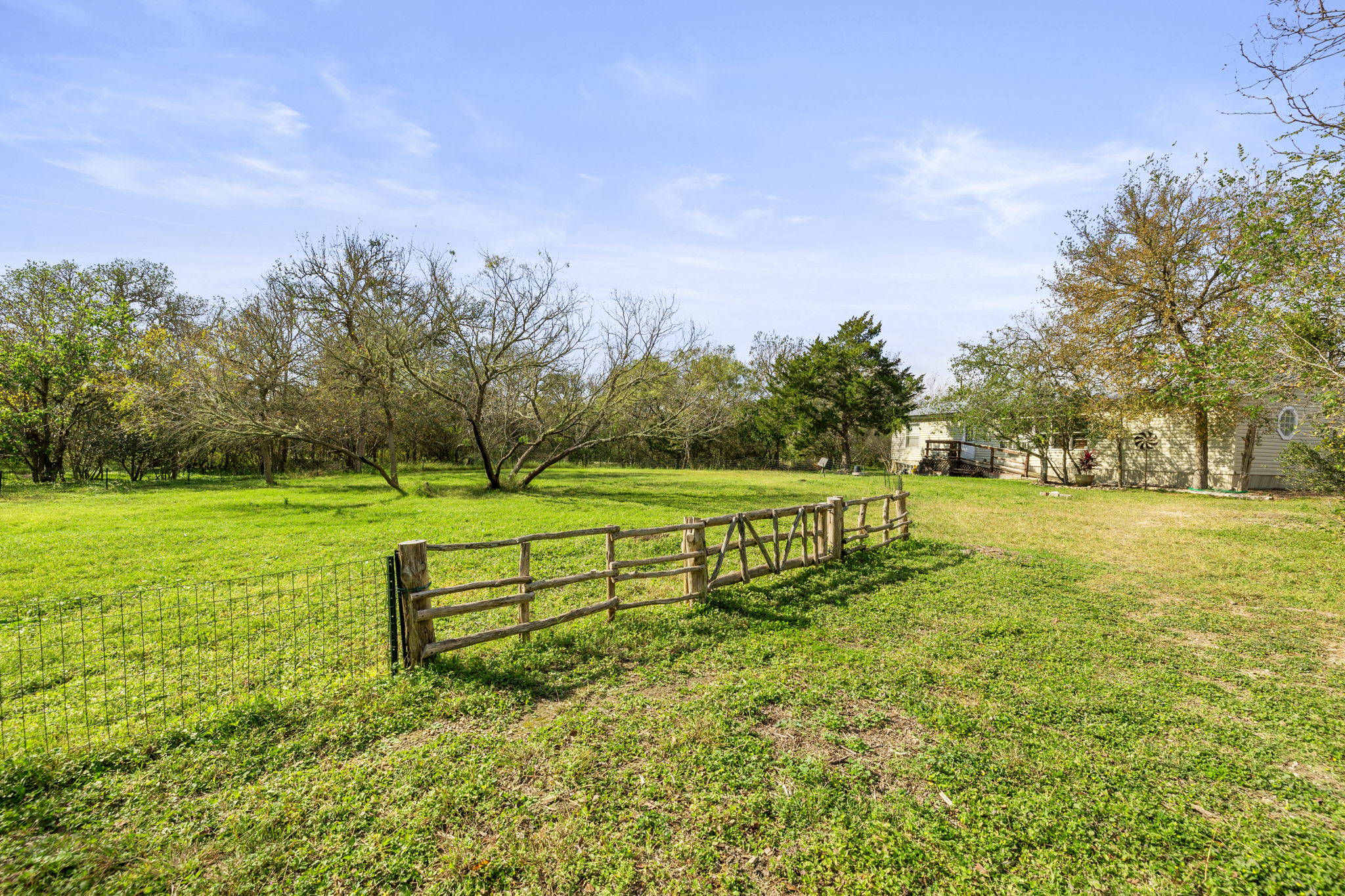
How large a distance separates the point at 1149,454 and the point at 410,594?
99.8 ft

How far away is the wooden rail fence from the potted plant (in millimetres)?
20252

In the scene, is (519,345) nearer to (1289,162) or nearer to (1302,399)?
(1289,162)

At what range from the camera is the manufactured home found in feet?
73.2

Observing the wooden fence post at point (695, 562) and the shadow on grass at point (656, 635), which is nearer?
the shadow on grass at point (656, 635)

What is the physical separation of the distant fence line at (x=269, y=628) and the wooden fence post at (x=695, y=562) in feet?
0.06

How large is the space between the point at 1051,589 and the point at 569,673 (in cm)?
735

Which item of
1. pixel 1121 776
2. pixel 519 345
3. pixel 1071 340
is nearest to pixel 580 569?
pixel 1121 776

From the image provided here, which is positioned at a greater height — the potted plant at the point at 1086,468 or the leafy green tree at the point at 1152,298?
the leafy green tree at the point at 1152,298

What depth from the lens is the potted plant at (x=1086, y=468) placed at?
26.9 meters

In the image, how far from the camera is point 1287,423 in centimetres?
2273

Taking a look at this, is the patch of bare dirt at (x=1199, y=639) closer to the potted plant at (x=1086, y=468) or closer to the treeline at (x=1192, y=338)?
the treeline at (x=1192, y=338)

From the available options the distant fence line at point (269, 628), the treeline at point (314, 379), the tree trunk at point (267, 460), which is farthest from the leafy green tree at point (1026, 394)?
the tree trunk at point (267, 460)

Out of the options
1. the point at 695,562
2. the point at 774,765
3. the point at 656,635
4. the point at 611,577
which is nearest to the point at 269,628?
the point at 611,577

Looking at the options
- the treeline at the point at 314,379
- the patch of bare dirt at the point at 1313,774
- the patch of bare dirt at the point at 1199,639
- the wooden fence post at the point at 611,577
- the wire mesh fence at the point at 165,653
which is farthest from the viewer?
the treeline at the point at 314,379
